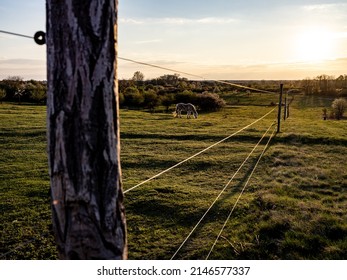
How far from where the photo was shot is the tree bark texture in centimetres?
130

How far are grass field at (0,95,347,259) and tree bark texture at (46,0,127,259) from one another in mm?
701

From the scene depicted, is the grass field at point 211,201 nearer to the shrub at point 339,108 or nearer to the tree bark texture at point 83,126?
the tree bark texture at point 83,126

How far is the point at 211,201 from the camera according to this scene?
5.99 metres

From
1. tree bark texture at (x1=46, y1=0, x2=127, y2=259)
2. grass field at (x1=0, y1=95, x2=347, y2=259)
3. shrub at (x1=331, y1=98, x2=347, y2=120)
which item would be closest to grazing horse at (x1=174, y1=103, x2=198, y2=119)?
grass field at (x1=0, y1=95, x2=347, y2=259)

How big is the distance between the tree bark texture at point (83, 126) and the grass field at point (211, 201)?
70 cm

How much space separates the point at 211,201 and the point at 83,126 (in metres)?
4.95

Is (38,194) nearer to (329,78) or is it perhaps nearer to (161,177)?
(161,177)

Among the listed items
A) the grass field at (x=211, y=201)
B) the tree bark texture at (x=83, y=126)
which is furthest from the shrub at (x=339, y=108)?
the tree bark texture at (x=83, y=126)

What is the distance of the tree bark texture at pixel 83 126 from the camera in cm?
130

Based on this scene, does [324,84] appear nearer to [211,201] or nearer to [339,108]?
[339,108]

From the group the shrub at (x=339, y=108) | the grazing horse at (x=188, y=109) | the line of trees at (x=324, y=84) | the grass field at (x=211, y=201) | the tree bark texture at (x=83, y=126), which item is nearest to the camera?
the tree bark texture at (x=83, y=126)

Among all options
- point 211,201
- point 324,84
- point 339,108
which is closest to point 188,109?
point 339,108
